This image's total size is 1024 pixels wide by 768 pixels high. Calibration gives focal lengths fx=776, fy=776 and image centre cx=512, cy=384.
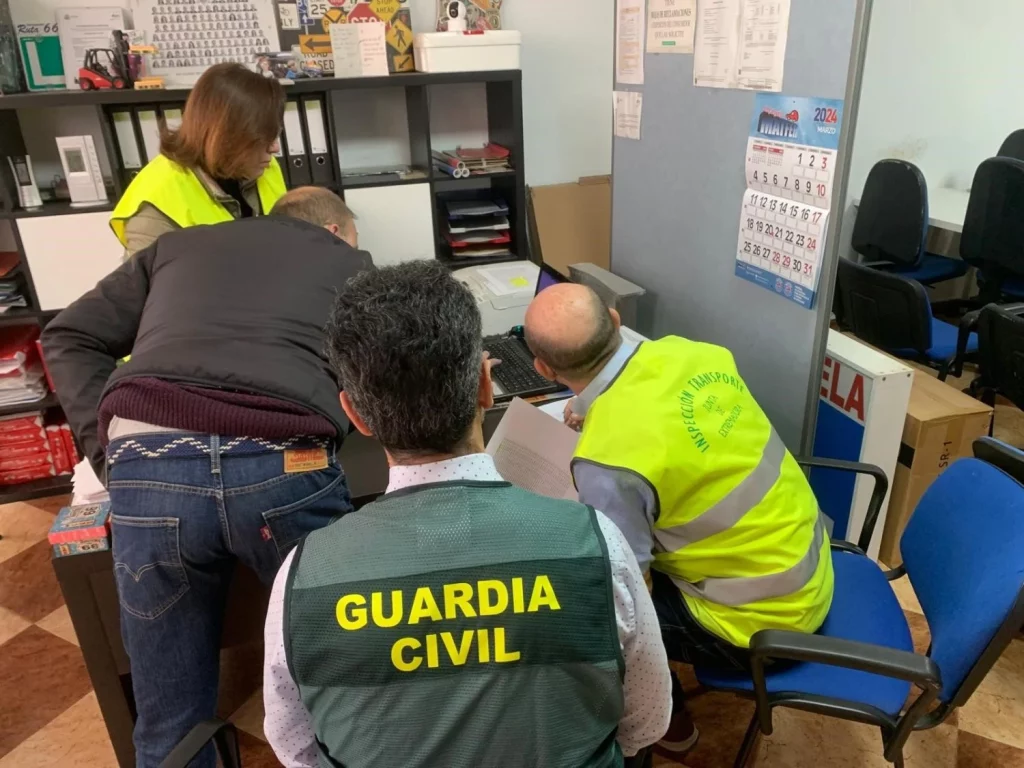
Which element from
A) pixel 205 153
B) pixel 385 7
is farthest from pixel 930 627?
pixel 385 7

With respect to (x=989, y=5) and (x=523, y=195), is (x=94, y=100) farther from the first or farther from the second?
(x=989, y=5)

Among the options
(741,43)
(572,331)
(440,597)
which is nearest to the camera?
(440,597)

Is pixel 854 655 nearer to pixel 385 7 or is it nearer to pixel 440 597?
pixel 440 597

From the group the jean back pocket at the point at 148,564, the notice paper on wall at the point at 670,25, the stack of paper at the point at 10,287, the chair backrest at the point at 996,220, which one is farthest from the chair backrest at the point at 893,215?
the stack of paper at the point at 10,287

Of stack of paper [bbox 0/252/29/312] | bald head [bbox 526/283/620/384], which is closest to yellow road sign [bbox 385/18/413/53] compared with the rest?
stack of paper [bbox 0/252/29/312]

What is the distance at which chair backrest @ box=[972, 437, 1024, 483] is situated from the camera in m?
1.73

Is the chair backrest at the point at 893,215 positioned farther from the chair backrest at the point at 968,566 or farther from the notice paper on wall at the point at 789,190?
the chair backrest at the point at 968,566

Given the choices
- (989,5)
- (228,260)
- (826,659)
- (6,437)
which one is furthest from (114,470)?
(989,5)

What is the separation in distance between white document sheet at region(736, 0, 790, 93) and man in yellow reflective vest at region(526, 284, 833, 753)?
69cm

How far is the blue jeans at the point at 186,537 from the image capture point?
1344 millimetres

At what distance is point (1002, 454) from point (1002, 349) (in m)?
0.92

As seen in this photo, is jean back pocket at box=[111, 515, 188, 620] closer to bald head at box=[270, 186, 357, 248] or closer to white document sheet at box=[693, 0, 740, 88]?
bald head at box=[270, 186, 357, 248]

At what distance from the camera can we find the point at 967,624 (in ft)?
4.16

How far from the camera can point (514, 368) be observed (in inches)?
89.5
